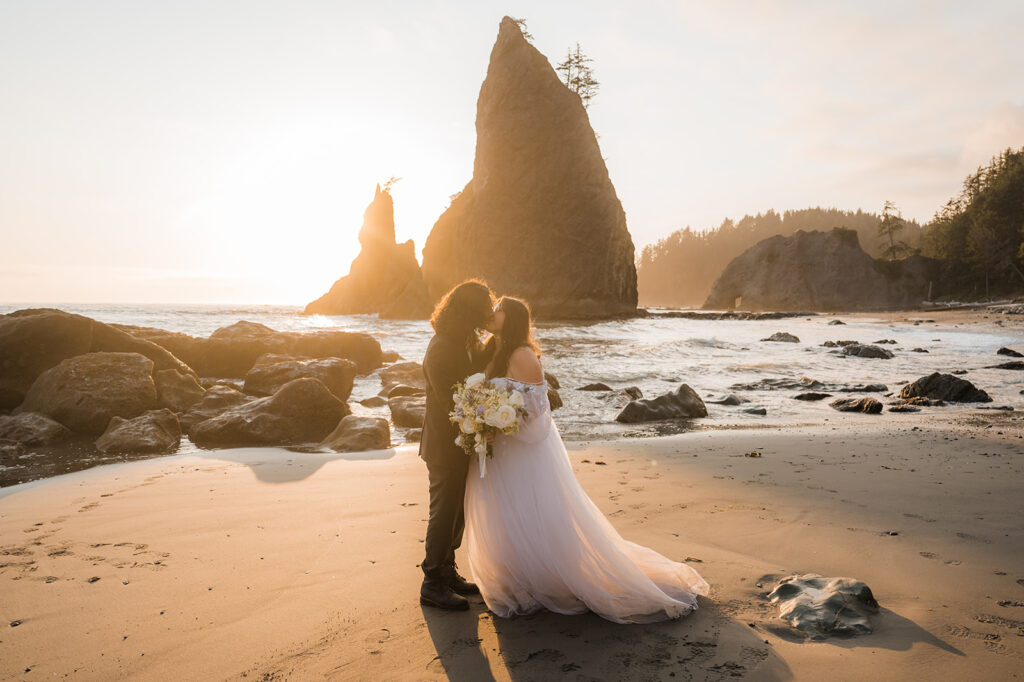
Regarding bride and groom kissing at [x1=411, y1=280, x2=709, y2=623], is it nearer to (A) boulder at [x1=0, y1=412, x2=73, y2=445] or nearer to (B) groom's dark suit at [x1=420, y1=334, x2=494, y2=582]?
(B) groom's dark suit at [x1=420, y1=334, x2=494, y2=582]

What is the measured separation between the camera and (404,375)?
48.9ft

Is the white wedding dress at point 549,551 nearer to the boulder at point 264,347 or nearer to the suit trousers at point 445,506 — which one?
the suit trousers at point 445,506

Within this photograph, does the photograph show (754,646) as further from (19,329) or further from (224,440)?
(19,329)

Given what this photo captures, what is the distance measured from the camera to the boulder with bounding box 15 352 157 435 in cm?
895

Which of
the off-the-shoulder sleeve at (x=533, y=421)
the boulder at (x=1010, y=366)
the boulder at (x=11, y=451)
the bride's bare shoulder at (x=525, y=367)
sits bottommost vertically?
the boulder at (x=11, y=451)

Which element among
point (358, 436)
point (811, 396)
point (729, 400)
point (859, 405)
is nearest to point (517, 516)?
point (358, 436)

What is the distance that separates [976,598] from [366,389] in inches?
513

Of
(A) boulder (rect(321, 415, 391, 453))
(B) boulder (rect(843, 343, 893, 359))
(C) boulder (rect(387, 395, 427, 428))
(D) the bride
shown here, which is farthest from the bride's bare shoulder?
(B) boulder (rect(843, 343, 893, 359))

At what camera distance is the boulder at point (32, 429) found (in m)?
8.23

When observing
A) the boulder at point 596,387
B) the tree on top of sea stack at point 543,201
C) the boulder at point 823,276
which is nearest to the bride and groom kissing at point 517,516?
the boulder at point 596,387

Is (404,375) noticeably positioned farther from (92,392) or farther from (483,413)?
(483,413)

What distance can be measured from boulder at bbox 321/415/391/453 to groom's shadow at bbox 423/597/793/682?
17.0 ft

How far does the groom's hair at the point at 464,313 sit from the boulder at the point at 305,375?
9.03 m

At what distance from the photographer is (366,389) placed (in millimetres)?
14500
